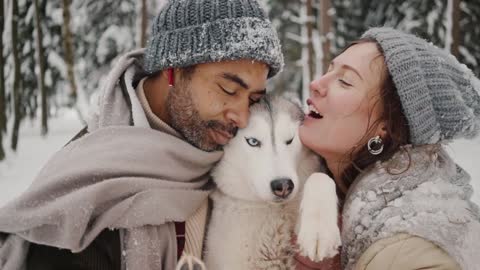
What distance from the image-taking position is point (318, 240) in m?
2.16

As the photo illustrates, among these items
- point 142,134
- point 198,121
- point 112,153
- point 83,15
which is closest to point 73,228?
point 112,153

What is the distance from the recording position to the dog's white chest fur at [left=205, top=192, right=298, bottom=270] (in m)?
2.56

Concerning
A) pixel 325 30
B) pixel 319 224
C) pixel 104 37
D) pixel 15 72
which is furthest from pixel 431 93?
pixel 104 37

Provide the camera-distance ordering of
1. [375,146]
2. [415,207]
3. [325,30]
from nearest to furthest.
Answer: [415,207] < [375,146] < [325,30]

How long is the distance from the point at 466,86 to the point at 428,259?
37.2 inches

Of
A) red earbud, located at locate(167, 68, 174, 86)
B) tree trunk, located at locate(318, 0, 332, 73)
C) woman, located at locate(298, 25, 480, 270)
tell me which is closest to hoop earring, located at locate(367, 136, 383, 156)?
woman, located at locate(298, 25, 480, 270)

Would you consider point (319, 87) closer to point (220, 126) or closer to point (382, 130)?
point (382, 130)

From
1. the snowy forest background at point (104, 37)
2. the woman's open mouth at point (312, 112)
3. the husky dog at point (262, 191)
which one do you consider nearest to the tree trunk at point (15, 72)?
the snowy forest background at point (104, 37)

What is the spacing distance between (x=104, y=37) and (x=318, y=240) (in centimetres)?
1881

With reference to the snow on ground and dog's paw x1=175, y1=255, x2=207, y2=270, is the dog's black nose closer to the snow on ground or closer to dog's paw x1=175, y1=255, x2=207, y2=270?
dog's paw x1=175, y1=255, x2=207, y2=270

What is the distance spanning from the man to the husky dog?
0.09 m

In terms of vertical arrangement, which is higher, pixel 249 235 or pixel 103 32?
pixel 249 235

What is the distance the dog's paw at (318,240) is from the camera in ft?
7.06

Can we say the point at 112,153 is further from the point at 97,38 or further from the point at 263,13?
the point at 97,38
